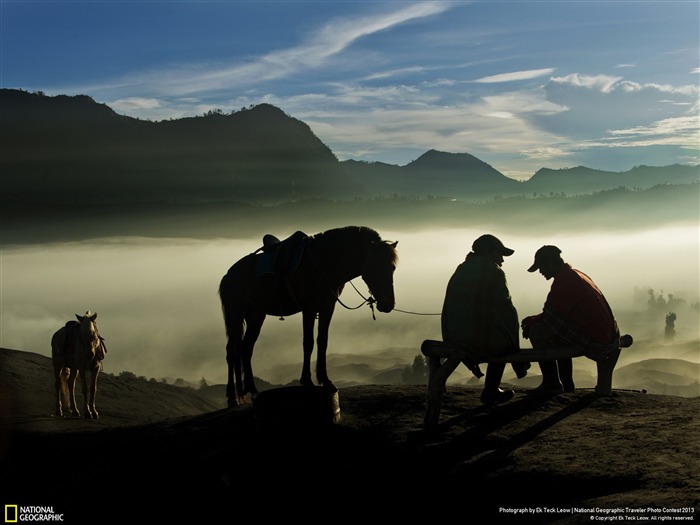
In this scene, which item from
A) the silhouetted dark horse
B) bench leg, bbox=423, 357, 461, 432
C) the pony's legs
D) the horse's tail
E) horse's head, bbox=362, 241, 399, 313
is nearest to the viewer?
bench leg, bbox=423, 357, 461, 432

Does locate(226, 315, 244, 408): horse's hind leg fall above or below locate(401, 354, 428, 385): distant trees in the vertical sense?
above

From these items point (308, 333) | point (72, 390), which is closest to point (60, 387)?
point (72, 390)

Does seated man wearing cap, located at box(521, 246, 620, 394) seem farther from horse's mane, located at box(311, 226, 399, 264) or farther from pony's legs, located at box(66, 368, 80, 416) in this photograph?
pony's legs, located at box(66, 368, 80, 416)

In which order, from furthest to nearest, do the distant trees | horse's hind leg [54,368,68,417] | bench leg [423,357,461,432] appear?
the distant trees < horse's hind leg [54,368,68,417] < bench leg [423,357,461,432]

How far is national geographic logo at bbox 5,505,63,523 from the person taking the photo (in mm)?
8375

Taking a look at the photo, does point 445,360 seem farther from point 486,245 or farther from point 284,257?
point 284,257

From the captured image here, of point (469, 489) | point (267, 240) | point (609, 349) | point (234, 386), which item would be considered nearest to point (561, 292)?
point (609, 349)

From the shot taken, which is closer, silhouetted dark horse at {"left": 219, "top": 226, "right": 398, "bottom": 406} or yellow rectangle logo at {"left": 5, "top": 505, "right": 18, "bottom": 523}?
yellow rectangle logo at {"left": 5, "top": 505, "right": 18, "bottom": 523}

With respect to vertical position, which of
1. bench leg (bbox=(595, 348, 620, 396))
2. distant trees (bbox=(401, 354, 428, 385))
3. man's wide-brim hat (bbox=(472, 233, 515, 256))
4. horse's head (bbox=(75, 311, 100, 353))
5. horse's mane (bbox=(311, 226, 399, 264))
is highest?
horse's mane (bbox=(311, 226, 399, 264))

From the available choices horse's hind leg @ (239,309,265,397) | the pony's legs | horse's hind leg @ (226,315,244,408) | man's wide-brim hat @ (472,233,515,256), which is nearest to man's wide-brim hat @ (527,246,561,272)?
man's wide-brim hat @ (472,233,515,256)

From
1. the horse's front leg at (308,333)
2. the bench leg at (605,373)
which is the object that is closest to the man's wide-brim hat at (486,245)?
the bench leg at (605,373)

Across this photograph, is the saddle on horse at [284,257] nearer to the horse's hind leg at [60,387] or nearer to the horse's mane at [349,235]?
the horse's mane at [349,235]

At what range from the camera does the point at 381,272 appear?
10.9 meters

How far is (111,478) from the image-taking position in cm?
902
